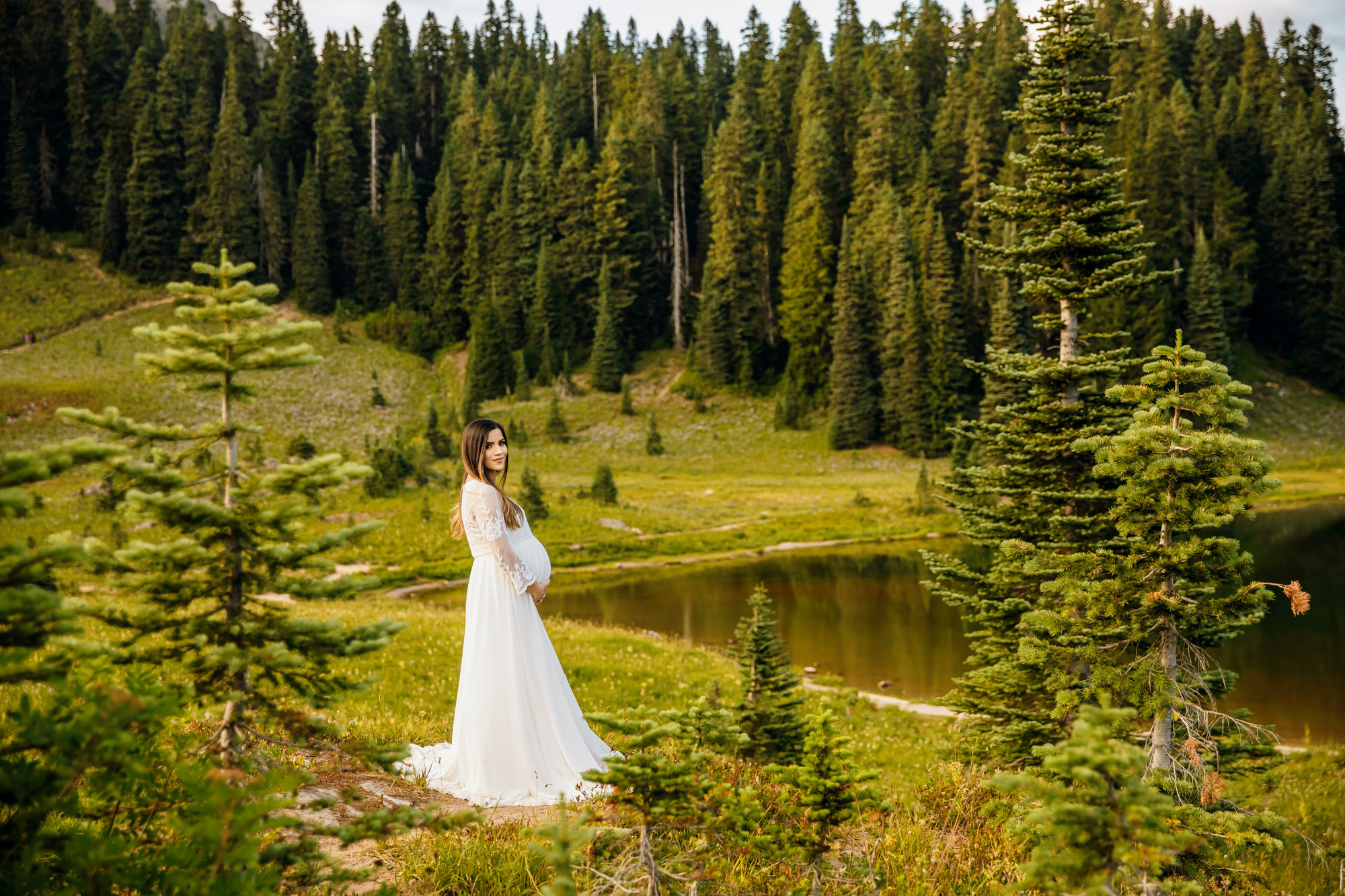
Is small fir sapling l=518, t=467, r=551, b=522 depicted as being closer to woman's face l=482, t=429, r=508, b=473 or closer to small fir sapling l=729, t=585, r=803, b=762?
small fir sapling l=729, t=585, r=803, b=762

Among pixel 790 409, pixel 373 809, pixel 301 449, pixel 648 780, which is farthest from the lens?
pixel 790 409

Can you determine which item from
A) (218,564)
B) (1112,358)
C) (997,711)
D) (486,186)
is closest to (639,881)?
(218,564)

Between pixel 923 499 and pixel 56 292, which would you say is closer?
pixel 923 499

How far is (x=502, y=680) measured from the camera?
6598 mm

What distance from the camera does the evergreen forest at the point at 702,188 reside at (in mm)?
57656

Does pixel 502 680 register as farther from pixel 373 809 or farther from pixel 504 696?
pixel 373 809

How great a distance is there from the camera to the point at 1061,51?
9.47 m

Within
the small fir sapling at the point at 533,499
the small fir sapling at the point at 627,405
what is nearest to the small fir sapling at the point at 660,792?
the small fir sapling at the point at 533,499

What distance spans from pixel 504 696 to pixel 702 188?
215 feet

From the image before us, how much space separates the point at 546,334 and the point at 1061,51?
186ft

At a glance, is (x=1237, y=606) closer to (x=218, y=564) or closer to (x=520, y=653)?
(x=520, y=653)

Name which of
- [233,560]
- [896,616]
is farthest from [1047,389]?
[896,616]

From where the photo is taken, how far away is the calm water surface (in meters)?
16.6

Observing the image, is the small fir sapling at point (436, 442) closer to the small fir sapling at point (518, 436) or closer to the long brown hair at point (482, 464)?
the small fir sapling at point (518, 436)
